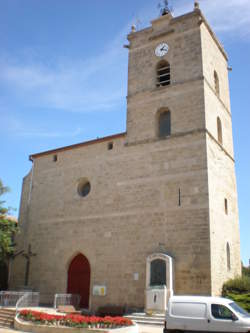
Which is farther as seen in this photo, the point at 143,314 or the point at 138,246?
Answer: the point at 138,246

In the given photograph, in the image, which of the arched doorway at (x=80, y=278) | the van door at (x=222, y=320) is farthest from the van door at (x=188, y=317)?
the arched doorway at (x=80, y=278)

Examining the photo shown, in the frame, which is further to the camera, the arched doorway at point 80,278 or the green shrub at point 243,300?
the arched doorway at point 80,278

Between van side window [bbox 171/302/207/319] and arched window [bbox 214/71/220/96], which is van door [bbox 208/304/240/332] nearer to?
van side window [bbox 171/302/207/319]

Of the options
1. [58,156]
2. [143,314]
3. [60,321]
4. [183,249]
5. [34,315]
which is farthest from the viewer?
[58,156]

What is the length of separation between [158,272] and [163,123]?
7.53 metres

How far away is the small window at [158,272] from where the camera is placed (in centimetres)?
1527

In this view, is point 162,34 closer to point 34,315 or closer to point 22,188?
point 22,188

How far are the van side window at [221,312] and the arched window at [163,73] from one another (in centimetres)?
1287

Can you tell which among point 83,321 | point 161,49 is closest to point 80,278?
point 83,321

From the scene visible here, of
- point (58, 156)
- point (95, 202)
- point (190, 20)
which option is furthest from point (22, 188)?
point (190, 20)

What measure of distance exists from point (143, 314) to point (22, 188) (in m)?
12.0

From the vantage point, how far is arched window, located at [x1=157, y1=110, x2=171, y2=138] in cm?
1858

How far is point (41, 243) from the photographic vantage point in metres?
20.2

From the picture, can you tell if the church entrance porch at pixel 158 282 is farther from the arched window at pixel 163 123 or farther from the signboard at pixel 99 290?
the arched window at pixel 163 123
